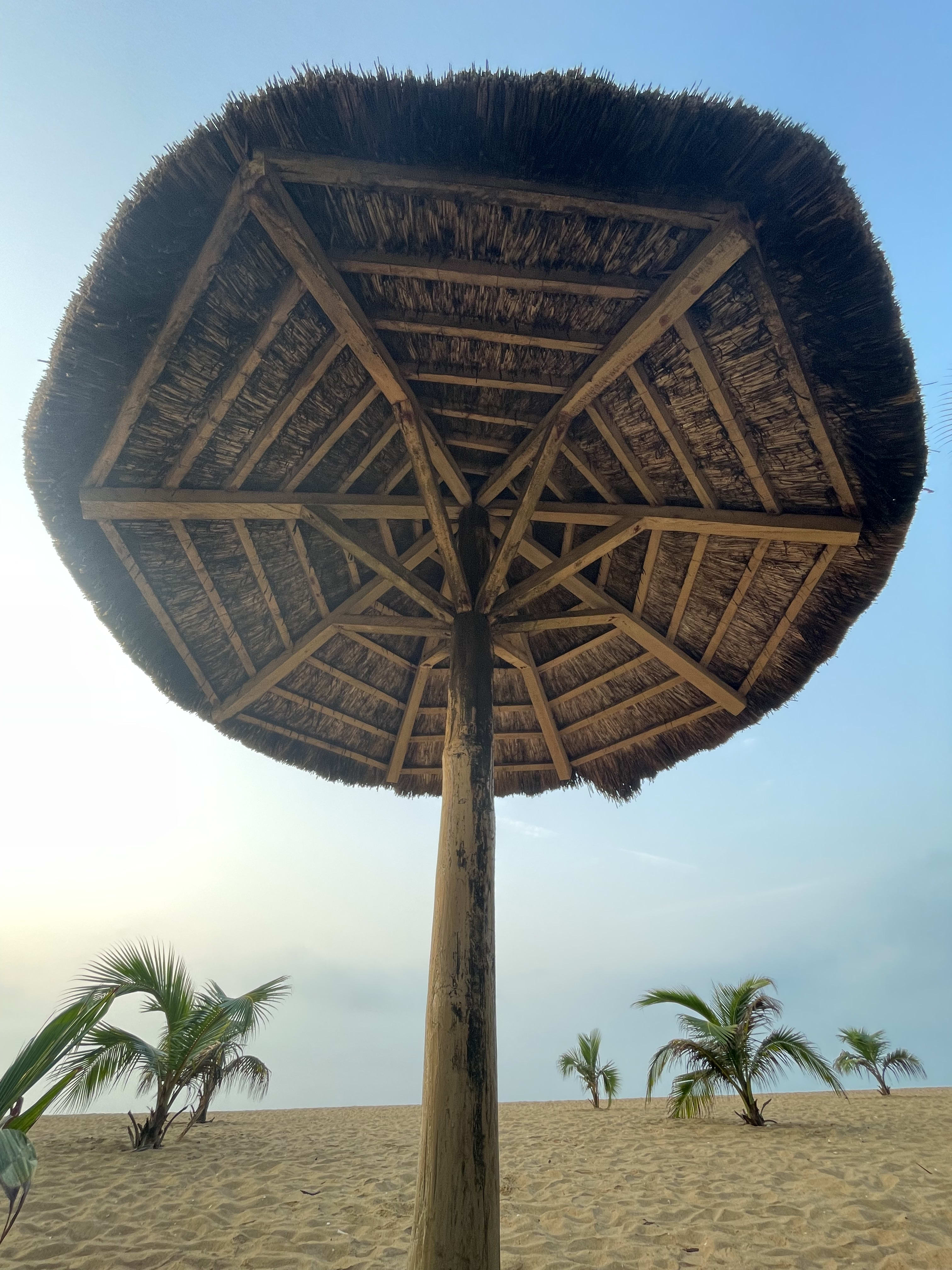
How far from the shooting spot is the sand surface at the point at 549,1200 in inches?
130

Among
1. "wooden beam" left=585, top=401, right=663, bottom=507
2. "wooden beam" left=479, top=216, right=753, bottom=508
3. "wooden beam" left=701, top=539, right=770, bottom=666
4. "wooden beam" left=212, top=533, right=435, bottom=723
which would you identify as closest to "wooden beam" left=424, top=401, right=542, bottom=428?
"wooden beam" left=479, top=216, right=753, bottom=508

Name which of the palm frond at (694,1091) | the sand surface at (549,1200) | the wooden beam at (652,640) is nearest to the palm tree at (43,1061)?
the sand surface at (549,1200)

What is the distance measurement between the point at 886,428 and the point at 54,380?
15.8 feet

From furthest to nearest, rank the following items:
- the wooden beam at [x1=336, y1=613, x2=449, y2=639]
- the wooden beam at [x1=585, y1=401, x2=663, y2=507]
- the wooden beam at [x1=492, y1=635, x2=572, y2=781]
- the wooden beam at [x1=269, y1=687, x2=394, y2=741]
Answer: the wooden beam at [x1=269, y1=687, x2=394, y2=741] < the wooden beam at [x1=492, y1=635, x2=572, y2=781] < the wooden beam at [x1=336, y1=613, x2=449, y2=639] < the wooden beam at [x1=585, y1=401, x2=663, y2=507]

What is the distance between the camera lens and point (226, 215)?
318 cm

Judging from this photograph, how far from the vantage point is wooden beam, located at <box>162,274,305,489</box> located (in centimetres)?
359

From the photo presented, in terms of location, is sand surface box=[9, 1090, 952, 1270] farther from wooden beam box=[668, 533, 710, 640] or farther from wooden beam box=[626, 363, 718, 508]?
wooden beam box=[626, 363, 718, 508]

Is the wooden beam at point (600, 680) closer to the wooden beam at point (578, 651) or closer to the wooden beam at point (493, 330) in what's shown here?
the wooden beam at point (578, 651)

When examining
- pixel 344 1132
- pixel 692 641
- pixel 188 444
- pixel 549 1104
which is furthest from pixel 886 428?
pixel 549 1104

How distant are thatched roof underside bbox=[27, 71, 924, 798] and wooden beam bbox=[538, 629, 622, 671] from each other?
3cm

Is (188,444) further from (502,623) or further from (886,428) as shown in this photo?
(886,428)

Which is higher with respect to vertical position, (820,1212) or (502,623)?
(502,623)

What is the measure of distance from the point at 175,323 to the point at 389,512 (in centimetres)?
169

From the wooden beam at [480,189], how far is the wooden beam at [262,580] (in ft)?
7.45
